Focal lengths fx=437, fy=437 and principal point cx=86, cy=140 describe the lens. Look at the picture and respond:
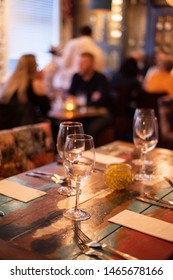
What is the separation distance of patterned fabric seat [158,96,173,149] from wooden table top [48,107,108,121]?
2.04 ft

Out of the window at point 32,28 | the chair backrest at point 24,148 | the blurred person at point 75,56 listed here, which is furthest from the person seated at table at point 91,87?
the chair backrest at point 24,148

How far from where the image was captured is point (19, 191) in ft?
5.76

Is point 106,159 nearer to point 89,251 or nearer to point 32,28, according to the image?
point 89,251

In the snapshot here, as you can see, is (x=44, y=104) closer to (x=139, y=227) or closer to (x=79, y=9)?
(x=139, y=227)

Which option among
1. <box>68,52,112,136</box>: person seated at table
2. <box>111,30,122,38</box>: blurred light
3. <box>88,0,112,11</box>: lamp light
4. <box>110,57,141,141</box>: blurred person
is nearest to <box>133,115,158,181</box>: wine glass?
<box>68,52,112,136</box>: person seated at table

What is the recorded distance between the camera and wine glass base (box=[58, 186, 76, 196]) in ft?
5.76

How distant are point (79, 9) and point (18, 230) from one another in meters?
6.82

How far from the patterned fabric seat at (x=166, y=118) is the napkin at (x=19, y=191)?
2.34 m

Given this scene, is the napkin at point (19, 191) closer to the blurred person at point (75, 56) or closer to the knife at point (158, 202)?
the knife at point (158, 202)

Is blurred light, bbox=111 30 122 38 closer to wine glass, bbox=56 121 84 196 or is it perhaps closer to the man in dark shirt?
the man in dark shirt

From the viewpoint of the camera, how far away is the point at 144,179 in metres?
1.98

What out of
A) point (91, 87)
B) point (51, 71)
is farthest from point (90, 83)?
point (51, 71)

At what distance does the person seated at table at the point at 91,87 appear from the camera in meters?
4.59

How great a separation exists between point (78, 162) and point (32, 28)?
5.75 m
